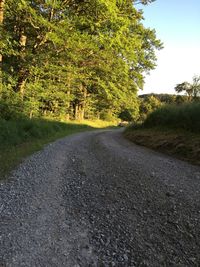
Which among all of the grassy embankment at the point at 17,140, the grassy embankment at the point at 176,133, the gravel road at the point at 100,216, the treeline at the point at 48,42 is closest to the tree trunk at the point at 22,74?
the treeline at the point at 48,42

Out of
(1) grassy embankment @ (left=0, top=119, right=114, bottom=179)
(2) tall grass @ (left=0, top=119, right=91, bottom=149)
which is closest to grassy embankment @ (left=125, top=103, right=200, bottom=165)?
(1) grassy embankment @ (left=0, top=119, right=114, bottom=179)

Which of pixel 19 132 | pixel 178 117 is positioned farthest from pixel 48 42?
pixel 178 117

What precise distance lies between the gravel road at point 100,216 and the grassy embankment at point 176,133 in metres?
1.77

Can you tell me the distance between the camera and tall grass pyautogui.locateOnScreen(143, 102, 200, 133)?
1063cm

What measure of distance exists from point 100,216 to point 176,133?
24.2ft

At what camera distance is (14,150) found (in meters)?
9.70

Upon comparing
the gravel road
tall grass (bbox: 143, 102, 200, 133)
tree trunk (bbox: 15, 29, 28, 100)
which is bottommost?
the gravel road

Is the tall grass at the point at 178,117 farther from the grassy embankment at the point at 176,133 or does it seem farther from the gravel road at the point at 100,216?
the gravel road at the point at 100,216

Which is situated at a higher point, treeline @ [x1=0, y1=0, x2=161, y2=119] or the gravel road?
treeline @ [x1=0, y1=0, x2=161, y2=119]

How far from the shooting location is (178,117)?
1191 cm

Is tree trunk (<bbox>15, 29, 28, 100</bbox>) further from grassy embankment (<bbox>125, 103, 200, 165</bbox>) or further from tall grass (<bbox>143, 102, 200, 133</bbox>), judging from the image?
tall grass (<bbox>143, 102, 200, 133</bbox>)

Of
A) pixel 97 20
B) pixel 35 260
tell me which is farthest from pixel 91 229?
pixel 97 20

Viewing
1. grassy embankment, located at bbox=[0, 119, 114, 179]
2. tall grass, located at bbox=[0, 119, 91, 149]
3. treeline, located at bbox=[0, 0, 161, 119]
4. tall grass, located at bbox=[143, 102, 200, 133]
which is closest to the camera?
grassy embankment, located at bbox=[0, 119, 114, 179]

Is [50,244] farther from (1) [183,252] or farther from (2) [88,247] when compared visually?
(1) [183,252]
